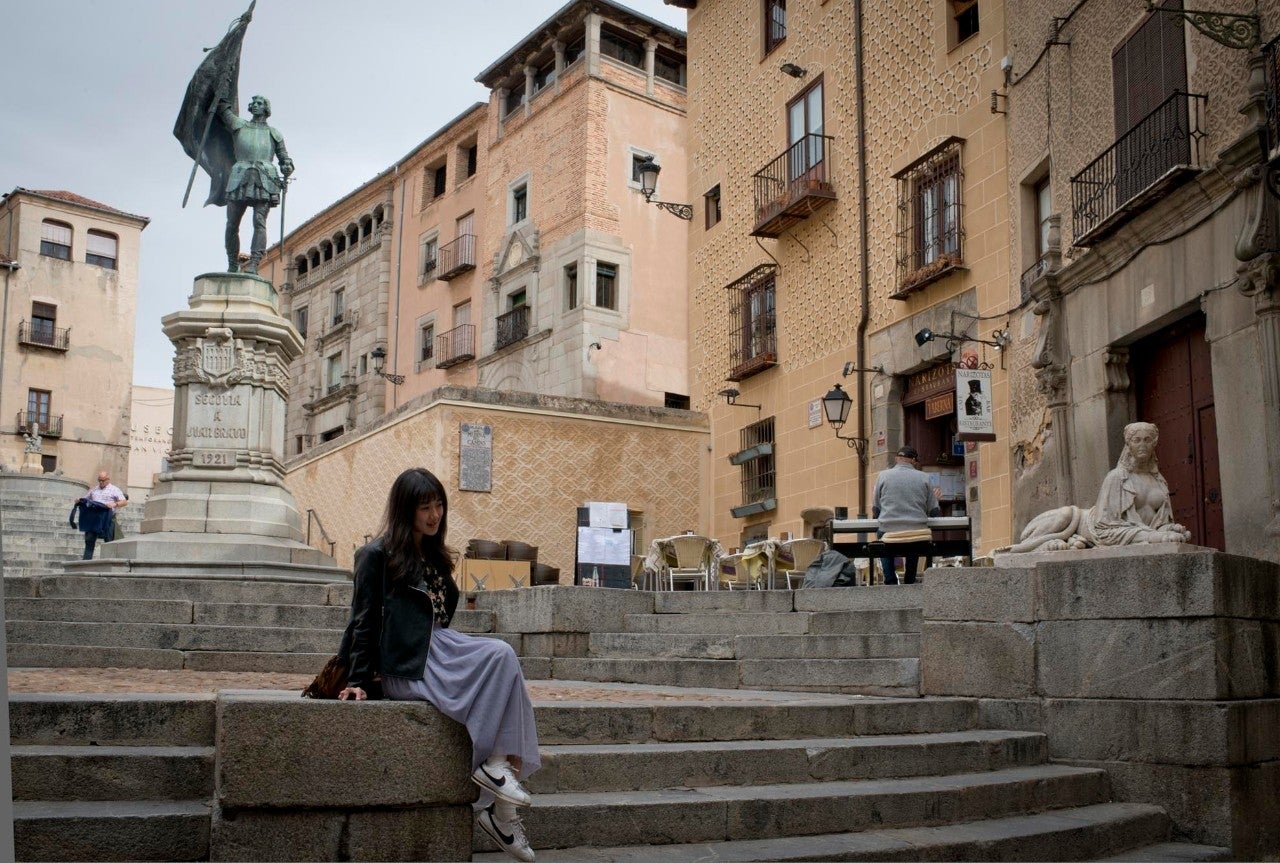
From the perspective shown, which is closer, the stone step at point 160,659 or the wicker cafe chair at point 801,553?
the stone step at point 160,659

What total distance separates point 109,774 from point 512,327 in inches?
990

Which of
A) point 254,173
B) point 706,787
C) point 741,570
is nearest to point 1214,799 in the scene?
point 706,787

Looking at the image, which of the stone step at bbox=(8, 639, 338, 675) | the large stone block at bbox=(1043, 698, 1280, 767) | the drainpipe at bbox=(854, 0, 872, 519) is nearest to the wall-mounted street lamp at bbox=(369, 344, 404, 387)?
the drainpipe at bbox=(854, 0, 872, 519)

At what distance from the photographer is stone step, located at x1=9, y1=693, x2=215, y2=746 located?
204 inches

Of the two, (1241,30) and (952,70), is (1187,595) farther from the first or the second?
(952,70)

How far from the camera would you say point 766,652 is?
933cm

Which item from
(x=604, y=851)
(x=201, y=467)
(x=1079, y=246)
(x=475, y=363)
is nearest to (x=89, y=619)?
(x=201, y=467)

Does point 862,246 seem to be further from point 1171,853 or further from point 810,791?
point 810,791

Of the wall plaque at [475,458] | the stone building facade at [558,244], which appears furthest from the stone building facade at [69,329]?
the wall plaque at [475,458]

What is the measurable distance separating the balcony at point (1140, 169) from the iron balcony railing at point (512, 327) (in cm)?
1670

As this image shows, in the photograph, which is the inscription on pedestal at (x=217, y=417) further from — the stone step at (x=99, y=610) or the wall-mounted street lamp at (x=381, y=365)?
the wall-mounted street lamp at (x=381, y=365)

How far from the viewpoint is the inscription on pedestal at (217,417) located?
13203 millimetres

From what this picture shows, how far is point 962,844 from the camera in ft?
18.2

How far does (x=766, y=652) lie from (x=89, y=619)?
510cm
